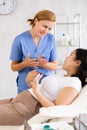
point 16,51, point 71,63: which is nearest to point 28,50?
point 16,51

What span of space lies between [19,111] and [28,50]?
71cm

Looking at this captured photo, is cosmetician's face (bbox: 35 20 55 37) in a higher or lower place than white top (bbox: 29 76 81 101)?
higher

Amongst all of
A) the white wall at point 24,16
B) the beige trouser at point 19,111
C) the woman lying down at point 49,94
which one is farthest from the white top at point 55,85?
the white wall at point 24,16

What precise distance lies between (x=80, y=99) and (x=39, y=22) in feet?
2.66

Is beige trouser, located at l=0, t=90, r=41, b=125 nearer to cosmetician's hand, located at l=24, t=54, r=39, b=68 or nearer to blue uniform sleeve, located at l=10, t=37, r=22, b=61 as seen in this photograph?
cosmetician's hand, located at l=24, t=54, r=39, b=68

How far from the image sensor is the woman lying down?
1743 millimetres

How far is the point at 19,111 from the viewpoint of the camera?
1839mm

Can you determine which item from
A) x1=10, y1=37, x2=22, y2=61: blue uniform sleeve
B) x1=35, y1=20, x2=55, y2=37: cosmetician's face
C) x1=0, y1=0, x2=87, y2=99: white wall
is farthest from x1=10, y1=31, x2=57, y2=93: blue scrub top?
x1=0, y1=0, x2=87, y2=99: white wall

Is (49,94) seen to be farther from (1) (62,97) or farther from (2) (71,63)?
(2) (71,63)

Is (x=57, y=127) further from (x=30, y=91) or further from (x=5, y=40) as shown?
(x=5, y=40)

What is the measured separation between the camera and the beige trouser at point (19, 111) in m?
1.81

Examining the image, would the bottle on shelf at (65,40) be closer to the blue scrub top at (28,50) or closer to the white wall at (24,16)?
the white wall at (24,16)

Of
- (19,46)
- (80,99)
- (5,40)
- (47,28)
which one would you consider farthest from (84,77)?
(5,40)

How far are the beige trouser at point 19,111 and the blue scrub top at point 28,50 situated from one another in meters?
0.48
